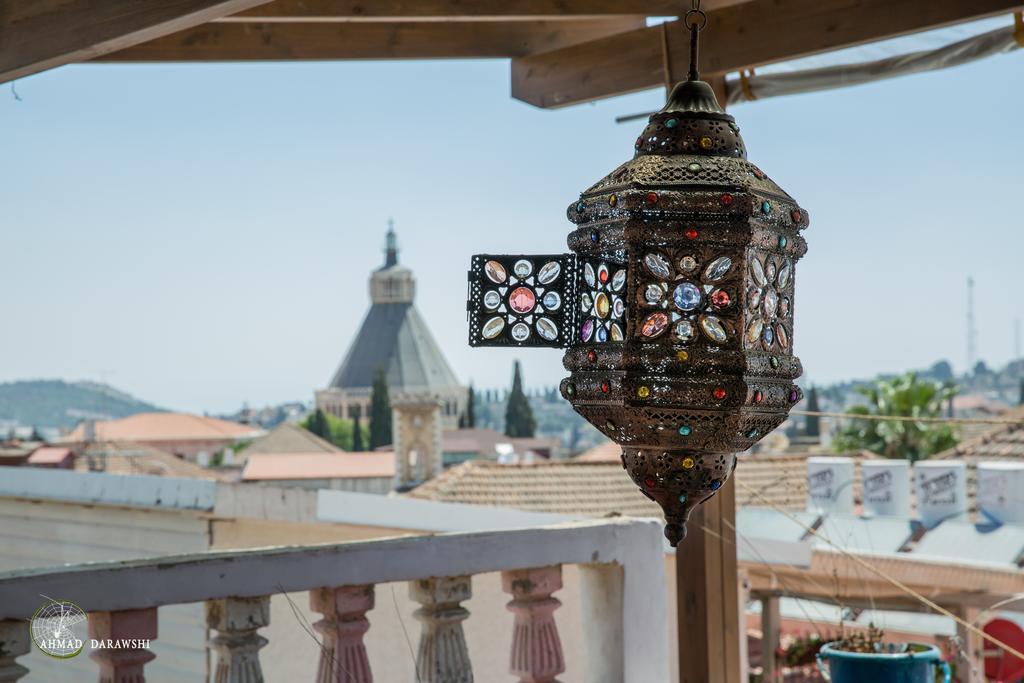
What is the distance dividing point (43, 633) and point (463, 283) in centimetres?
73

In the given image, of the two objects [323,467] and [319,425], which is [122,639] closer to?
[323,467]

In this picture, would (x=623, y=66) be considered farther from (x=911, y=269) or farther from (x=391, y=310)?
(x=391, y=310)

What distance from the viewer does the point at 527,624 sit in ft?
7.06

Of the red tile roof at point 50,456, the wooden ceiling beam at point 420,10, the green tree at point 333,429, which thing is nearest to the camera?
the wooden ceiling beam at point 420,10

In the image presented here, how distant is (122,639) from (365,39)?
1.85 metres

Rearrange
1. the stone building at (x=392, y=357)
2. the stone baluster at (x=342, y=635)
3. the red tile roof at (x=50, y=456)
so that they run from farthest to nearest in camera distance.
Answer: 1. the stone building at (x=392, y=357)
2. the red tile roof at (x=50, y=456)
3. the stone baluster at (x=342, y=635)

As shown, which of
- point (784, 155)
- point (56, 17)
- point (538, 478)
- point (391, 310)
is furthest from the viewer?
point (391, 310)

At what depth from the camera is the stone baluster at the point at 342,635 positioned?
1.88 metres

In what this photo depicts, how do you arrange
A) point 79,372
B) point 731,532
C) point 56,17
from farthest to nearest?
point 79,372 → point 731,532 → point 56,17

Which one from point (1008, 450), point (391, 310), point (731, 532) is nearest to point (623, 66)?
point (731, 532)

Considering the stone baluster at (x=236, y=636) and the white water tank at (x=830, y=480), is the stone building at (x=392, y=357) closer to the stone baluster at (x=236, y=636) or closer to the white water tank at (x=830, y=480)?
the white water tank at (x=830, y=480)

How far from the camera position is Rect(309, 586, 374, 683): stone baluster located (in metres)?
1.88

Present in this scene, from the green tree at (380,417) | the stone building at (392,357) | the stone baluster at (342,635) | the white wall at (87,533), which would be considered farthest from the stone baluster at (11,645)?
the stone building at (392,357)

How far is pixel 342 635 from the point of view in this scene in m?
1.88
